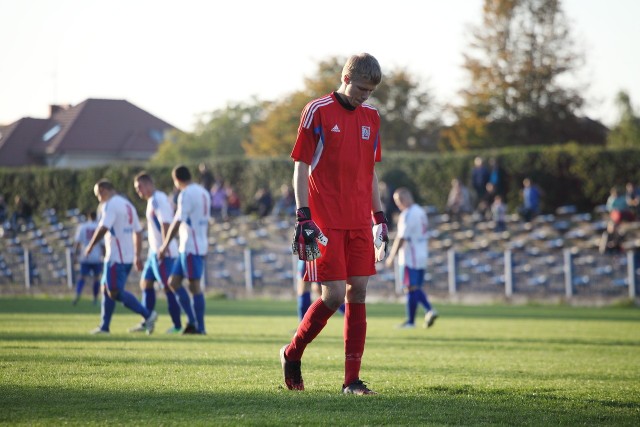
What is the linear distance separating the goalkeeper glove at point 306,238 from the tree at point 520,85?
49.6 meters

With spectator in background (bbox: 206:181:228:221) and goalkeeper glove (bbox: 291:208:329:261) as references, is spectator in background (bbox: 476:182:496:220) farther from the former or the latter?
goalkeeper glove (bbox: 291:208:329:261)

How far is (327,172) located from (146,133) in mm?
79564

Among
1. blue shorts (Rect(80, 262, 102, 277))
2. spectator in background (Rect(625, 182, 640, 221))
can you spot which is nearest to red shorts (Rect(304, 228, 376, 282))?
blue shorts (Rect(80, 262, 102, 277))

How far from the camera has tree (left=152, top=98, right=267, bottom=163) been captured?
82.9 meters

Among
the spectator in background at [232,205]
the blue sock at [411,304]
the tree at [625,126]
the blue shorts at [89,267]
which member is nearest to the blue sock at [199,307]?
the blue sock at [411,304]

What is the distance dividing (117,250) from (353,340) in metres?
7.87

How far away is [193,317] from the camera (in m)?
14.9

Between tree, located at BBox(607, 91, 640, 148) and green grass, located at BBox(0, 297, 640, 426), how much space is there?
61.4 metres

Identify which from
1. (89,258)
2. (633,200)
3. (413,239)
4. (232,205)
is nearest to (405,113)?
(232,205)

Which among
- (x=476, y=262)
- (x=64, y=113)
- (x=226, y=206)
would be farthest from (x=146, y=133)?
(x=476, y=262)

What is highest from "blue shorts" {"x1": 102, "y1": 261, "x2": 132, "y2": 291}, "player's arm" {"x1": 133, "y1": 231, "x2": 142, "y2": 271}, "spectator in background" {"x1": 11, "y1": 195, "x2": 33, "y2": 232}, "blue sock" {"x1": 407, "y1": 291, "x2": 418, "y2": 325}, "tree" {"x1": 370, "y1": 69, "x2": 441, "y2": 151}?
"tree" {"x1": 370, "y1": 69, "x2": 441, "y2": 151}

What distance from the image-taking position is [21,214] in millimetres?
45219

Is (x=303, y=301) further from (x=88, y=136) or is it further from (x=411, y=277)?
(x=88, y=136)

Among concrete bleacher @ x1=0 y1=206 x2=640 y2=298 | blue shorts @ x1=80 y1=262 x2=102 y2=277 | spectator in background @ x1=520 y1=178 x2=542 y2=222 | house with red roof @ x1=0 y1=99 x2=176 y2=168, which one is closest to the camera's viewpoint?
blue shorts @ x1=80 y1=262 x2=102 y2=277
